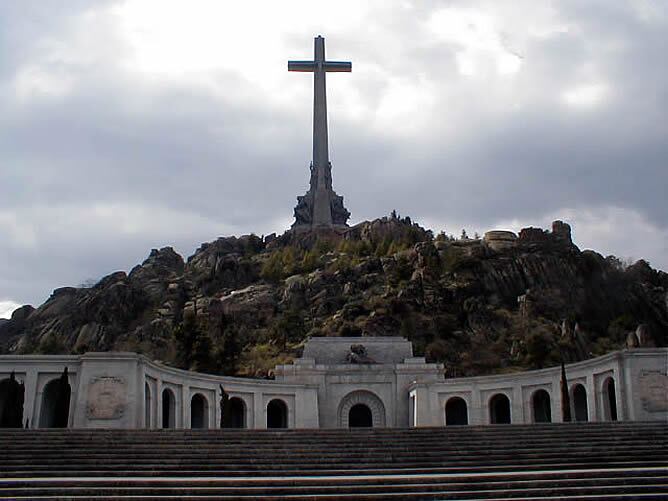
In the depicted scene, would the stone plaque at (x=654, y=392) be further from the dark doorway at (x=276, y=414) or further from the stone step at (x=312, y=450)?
the dark doorway at (x=276, y=414)

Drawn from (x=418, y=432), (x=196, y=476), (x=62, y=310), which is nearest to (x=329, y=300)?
(x=62, y=310)

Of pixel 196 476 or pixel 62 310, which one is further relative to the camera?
pixel 62 310

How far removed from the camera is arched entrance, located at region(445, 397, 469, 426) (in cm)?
4753

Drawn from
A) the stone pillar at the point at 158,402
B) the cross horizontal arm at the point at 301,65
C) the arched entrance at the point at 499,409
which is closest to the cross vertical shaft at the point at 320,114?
the cross horizontal arm at the point at 301,65

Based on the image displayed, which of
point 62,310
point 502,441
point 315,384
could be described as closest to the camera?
point 502,441

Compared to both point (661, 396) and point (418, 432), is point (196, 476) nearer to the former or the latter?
point (418, 432)

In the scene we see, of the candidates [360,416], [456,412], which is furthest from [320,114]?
[456,412]

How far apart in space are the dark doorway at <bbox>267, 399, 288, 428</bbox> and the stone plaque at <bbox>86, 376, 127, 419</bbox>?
40.8 feet

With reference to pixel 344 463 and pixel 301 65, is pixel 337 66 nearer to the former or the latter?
pixel 301 65

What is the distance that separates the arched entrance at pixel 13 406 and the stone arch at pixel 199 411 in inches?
388

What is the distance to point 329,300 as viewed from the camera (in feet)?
249

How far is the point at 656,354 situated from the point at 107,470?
74.9 feet

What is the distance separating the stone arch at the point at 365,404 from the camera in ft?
155

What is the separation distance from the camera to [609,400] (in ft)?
126
